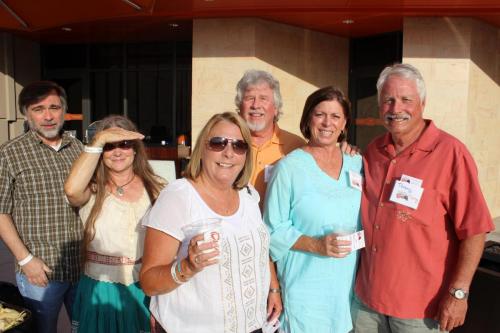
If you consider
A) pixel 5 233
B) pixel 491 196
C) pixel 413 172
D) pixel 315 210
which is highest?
pixel 413 172

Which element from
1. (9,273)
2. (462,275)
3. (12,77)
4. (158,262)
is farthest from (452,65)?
(12,77)

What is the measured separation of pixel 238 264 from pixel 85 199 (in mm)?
1102

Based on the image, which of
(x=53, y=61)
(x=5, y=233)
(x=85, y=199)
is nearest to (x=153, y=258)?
(x=85, y=199)

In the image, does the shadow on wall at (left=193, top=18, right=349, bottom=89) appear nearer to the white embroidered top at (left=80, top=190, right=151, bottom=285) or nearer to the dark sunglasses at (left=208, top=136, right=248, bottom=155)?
the white embroidered top at (left=80, top=190, right=151, bottom=285)

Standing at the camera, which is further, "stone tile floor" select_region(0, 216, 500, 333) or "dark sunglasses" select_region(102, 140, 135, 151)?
"stone tile floor" select_region(0, 216, 500, 333)

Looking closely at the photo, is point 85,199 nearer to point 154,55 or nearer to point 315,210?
point 315,210

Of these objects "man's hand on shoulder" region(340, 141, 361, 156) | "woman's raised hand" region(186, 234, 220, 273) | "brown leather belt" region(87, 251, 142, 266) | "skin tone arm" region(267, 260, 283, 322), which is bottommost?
"skin tone arm" region(267, 260, 283, 322)

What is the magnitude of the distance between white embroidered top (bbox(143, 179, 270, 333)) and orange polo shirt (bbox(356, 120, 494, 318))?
29.5 inches

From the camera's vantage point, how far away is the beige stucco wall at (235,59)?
830 centimetres

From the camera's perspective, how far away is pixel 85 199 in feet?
7.97

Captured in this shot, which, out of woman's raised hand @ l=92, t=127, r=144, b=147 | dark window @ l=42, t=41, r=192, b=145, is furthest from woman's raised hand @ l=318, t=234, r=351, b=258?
dark window @ l=42, t=41, r=192, b=145

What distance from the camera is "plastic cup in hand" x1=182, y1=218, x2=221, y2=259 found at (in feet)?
5.06

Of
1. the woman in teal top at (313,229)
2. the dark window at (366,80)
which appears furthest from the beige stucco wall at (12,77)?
the woman in teal top at (313,229)

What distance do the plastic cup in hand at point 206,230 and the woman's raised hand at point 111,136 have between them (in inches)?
35.3
